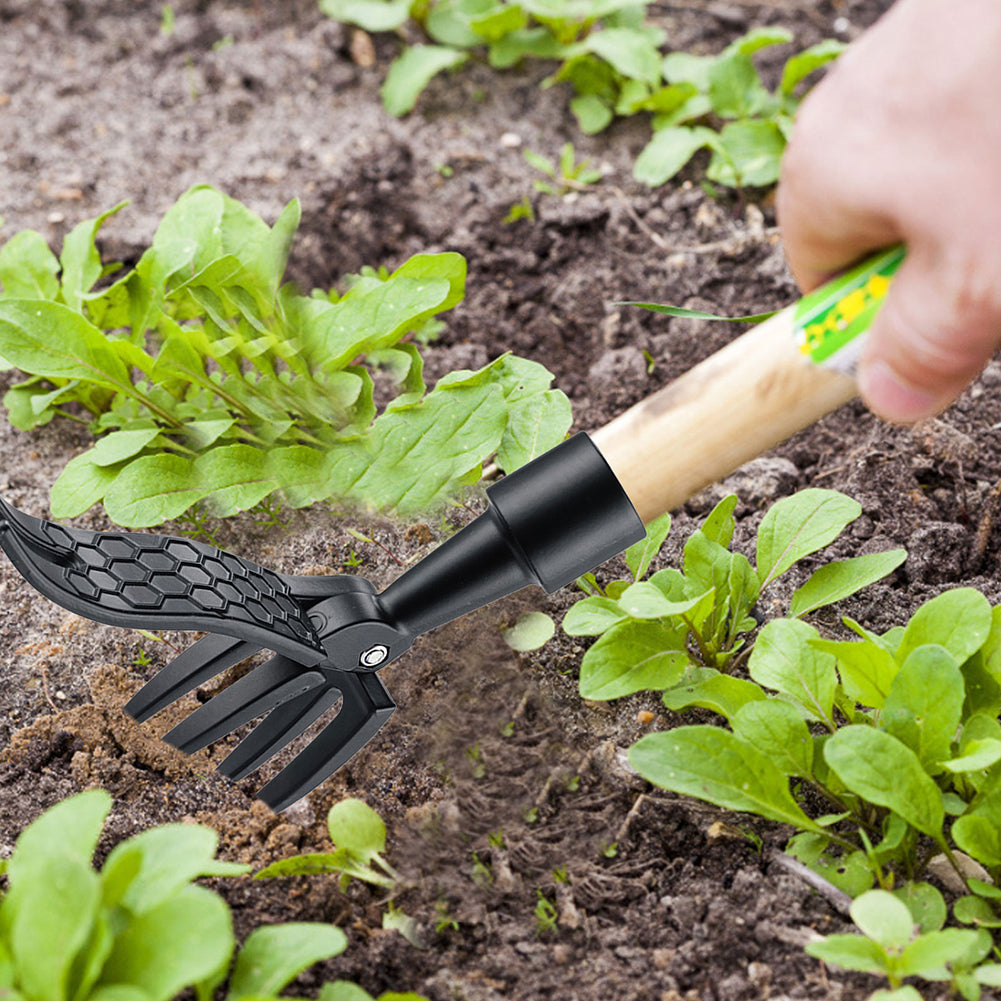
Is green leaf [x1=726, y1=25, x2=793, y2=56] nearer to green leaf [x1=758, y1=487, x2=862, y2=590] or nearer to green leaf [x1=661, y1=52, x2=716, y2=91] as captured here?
green leaf [x1=661, y1=52, x2=716, y2=91]

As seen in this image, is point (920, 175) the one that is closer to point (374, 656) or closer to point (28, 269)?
point (374, 656)

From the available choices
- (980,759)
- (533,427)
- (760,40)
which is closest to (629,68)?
(760,40)

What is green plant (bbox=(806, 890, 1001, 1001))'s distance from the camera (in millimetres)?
992

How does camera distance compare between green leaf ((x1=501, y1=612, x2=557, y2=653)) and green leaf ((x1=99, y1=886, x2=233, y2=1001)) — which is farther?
green leaf ((x1=501, y1=612, x2=557, y2=653))

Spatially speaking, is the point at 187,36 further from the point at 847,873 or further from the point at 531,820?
the point at 847,873

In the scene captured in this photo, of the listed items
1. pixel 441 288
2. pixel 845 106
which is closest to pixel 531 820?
pixel 441 288

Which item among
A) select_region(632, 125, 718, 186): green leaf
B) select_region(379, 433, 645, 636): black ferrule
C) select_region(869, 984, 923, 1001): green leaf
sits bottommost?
select_region(869, 984, 923, 1001): green leaf

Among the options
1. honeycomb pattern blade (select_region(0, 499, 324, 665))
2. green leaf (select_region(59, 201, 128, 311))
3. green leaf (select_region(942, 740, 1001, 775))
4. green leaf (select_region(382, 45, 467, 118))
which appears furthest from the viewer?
green leaf (select_region(382, 45, 467, 118))

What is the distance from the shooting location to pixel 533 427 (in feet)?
4.91

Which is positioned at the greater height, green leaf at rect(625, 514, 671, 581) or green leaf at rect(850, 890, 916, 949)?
green leaf at rect(625, 514, 671, 581)

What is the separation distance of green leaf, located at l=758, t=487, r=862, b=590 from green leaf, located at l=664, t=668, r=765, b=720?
19cm

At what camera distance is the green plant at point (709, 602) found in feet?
4.30

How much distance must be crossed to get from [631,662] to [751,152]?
1.43 meters

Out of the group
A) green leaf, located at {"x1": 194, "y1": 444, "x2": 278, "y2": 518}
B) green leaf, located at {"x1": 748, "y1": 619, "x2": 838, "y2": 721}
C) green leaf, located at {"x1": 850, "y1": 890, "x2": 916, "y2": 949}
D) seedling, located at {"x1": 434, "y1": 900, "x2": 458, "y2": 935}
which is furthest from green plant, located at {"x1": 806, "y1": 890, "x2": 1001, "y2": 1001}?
green leaf, located at {"x1": 194, "y1": 444, "x2": 278, "y2": 518}
